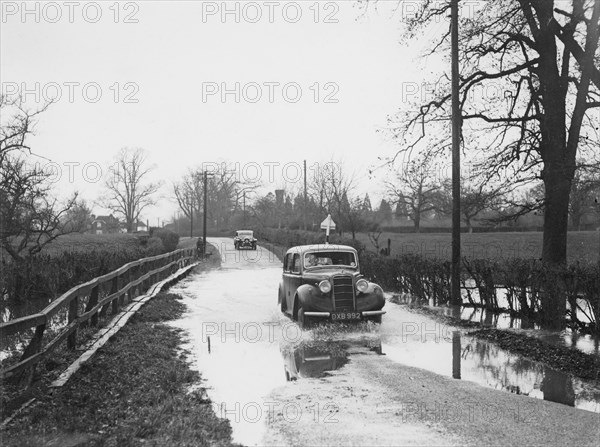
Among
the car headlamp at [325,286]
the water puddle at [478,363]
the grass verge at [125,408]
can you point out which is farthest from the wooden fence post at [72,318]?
the car headlamp at [325,286]

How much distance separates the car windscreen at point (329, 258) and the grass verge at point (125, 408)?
4914 millimetres

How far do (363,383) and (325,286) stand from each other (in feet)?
14.5

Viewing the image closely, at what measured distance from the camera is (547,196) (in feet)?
52.0

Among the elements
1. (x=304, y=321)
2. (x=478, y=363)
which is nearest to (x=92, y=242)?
(x=304, y=321)

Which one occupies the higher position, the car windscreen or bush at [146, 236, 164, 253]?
the car windscreen

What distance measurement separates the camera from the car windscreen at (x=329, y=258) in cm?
1270

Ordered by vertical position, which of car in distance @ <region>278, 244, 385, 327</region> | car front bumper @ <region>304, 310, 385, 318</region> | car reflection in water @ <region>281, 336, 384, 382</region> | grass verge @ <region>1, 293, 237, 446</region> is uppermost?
car in distance @ <region>278, 244, 385, 327</region>

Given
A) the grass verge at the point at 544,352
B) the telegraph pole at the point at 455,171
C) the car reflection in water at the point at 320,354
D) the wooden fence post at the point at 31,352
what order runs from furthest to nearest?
1. the telegraph pole at the point at 455,171
2. the car reflection in water at the point at 320,354
3. the grass verge at the point at 544,352
4. the wooden fence post at the point at 31,352

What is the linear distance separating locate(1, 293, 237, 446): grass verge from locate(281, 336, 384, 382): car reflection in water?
1433mm

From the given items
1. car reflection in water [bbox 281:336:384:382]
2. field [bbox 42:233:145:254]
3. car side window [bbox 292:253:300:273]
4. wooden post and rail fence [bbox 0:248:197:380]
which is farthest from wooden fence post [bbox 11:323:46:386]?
field [bbox 42:233:145:254]

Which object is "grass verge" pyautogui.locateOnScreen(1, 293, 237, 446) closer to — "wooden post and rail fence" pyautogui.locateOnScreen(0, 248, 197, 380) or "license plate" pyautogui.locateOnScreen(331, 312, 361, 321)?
"wooden post and rail fence" pyautogui.locateOnScreen(0, 248, 197, 380)

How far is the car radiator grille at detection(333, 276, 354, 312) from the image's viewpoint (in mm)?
11219

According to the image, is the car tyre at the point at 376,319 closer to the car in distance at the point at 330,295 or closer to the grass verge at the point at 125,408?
the car in distance at the point at 330,295

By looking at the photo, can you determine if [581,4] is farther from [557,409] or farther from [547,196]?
[557,409]
